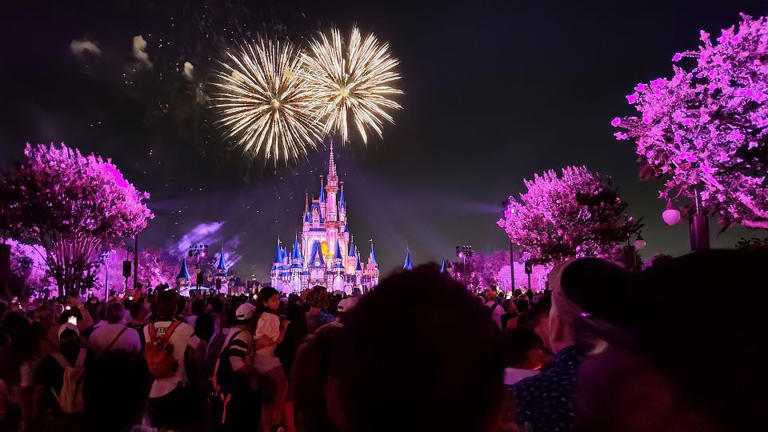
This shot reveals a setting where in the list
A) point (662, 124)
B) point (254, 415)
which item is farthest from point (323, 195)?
point (254, 415)

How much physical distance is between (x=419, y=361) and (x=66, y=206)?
36.2 meters

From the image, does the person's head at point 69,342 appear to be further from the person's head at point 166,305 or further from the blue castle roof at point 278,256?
the blue castle roof at point 278,256

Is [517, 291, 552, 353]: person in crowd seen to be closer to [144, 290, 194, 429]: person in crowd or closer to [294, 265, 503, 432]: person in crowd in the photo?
[144, 290, 194, 429]: person in crowd

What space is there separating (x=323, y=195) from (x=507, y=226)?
345ft

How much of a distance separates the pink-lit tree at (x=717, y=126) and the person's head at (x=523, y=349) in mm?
15629

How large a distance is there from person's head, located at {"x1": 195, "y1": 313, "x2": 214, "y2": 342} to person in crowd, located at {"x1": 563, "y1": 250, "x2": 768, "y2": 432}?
926 cm

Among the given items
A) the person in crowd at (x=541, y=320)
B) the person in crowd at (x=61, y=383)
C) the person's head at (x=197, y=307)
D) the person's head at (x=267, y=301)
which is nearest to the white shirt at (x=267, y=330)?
the person's head at (x=267, y=301)

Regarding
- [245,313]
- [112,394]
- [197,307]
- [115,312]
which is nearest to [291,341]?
[245,313]

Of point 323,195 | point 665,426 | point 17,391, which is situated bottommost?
point 17,391

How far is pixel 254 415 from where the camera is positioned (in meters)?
7.66

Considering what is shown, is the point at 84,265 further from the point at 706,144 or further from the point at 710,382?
the point at 710,382

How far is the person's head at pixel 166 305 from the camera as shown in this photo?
7250 millimetres

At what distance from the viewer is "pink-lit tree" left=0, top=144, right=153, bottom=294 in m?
31.1

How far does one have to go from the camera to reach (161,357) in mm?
6801
